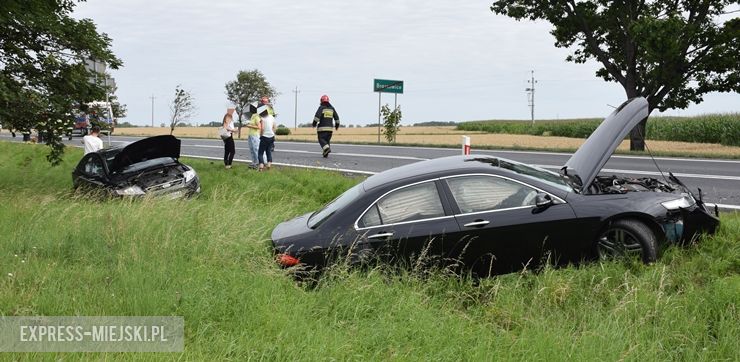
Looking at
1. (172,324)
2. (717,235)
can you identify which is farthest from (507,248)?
(172,324)

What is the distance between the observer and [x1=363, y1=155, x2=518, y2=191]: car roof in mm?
6164

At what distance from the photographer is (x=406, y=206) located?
5.98 meters

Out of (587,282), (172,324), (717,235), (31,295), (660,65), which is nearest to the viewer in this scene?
(172,324)

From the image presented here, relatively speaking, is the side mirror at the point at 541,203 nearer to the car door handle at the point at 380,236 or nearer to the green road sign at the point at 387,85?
the car door handle at the point at 380,236

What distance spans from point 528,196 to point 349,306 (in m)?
2.09

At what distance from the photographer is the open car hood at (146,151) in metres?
12.4

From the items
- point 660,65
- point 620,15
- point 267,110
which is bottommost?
point 267,110

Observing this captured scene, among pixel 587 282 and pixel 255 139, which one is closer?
pixel 587 282

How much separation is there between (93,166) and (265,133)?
399 centimetres

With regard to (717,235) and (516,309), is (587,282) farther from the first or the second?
(717,235)

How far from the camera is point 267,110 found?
15.4m

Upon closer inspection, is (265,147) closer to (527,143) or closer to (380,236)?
(380,236)

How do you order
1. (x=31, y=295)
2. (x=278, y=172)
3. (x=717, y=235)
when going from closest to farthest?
(x=31, y=295), (x=717, y=235), (x=278, y=172)

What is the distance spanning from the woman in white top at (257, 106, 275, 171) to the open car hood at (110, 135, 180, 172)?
2.76 meters
